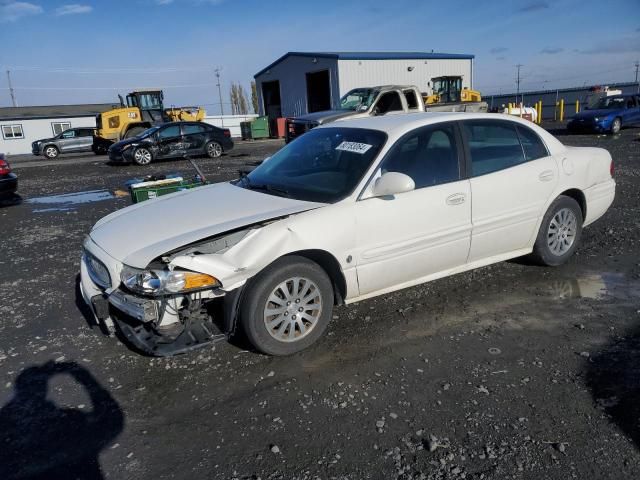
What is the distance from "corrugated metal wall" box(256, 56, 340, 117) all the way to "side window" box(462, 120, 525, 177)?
27.0 metres

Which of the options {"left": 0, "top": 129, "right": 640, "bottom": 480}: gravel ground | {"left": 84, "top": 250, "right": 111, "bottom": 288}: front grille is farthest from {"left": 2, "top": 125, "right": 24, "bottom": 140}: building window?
{"left": 84, "top": 250, "right": 111, "bottom": 288}: front grille

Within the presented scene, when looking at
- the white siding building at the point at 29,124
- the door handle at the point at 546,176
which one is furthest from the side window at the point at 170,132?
the white siding building at the point at 29,124

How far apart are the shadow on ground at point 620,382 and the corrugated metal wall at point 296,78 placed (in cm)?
2871

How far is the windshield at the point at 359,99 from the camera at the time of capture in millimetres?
16031

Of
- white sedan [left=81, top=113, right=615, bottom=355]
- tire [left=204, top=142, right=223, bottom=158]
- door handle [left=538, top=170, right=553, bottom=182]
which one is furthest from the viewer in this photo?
tire [left=204, top=142, right=223, bottom=158]

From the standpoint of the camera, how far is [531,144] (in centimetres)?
482

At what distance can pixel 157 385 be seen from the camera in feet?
10.9

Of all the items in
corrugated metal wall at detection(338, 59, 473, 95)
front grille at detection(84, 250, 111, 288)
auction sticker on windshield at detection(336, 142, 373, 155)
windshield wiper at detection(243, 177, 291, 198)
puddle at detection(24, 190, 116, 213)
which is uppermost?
corrugated metal wall at detection(338, 59, 473, 95)

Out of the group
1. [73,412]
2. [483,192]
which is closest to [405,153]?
[483,192]

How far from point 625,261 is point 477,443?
11.8 feet

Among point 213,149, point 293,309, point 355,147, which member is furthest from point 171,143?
point 293,309

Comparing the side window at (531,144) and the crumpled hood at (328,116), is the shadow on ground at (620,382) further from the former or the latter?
the crumpled hood at (328,116)

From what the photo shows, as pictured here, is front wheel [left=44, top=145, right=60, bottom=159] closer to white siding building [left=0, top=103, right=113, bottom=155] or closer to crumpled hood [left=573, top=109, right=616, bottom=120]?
white siding building [left=0, top=103, right=113, bottom=155]

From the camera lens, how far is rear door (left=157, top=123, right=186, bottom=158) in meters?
18.6
